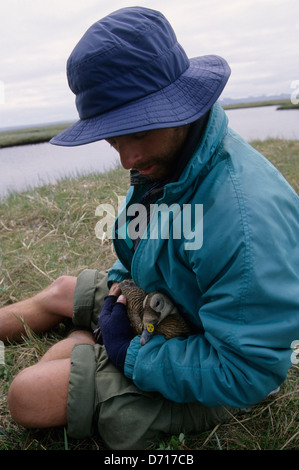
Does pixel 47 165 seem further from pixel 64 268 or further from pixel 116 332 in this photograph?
pixel 116 332

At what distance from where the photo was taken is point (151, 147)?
145cm

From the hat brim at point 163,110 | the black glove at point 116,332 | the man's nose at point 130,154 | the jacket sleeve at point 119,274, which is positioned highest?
the hat brim at point 163,110

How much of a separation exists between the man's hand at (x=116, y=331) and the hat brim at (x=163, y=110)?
33.9 inches

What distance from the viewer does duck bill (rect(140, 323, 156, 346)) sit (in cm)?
159

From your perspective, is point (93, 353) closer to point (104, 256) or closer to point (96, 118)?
point (96, 118)

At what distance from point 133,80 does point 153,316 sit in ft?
3.12

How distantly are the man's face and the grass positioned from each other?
119 cm

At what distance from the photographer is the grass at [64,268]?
5.61ft

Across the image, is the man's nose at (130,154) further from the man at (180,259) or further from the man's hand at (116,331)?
the man's hand at (116,331)

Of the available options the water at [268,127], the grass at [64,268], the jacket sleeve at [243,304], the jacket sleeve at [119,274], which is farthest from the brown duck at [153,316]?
the water at [268,127]

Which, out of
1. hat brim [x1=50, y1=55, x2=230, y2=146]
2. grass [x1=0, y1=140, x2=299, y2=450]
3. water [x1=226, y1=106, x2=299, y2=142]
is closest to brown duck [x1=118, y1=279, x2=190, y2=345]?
grass [x1=0, y1=140, x2=299, y2=450]

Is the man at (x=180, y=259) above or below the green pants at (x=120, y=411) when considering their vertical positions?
above

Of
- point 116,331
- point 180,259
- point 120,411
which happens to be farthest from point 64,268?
point 180,259
